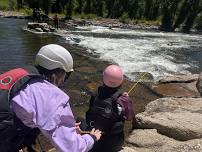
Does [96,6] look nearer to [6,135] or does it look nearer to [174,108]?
[174,108]

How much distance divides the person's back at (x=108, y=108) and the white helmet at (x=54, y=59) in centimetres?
167

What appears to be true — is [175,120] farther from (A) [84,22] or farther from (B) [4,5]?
(B) [4,5]

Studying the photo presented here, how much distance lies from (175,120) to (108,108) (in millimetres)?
2662

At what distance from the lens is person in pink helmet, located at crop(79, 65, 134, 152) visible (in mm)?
4434

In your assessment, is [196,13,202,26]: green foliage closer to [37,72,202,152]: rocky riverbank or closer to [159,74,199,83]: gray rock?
[159,74,199,83]: gray rock

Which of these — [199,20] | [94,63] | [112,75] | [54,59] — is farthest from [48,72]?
[199,20]

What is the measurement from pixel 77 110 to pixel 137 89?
10.2 feet

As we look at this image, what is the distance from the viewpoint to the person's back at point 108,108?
14.5 feet

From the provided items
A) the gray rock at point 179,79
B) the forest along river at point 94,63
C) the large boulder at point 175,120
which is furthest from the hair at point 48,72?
the gray rock at point 179,79

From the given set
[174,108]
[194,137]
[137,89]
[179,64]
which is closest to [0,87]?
[194,137]

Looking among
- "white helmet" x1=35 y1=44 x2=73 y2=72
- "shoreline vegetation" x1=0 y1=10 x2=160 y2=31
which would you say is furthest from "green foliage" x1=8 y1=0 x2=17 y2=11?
"white helmet" x1=35 y1=44 x2=73 y2=72

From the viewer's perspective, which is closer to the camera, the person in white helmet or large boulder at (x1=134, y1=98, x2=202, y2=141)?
the person in white helmet

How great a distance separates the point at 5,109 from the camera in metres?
2.46

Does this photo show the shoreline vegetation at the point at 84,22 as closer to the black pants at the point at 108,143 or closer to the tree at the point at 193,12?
the tree at the point at 193,12
